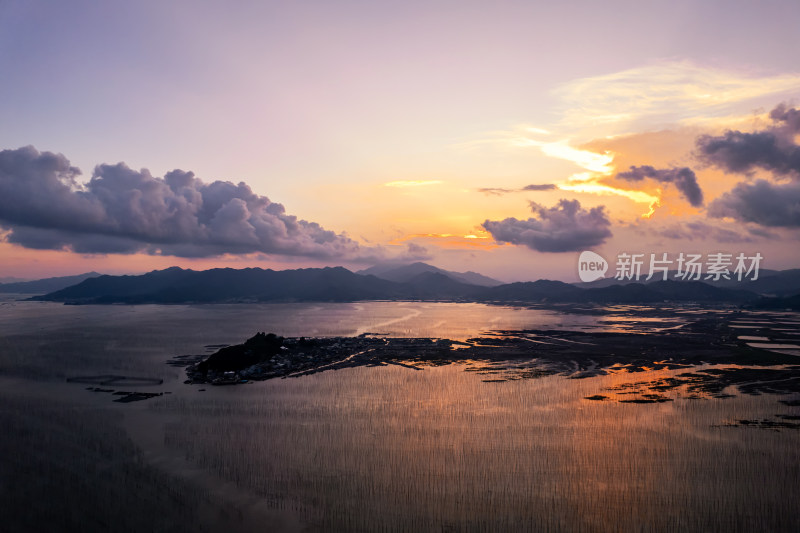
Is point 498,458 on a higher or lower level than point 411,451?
higher

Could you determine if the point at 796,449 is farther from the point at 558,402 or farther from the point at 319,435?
the point at 319,435

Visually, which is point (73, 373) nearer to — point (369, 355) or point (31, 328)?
point (369, 355)

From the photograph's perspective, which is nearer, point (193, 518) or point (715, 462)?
point (193, 518)

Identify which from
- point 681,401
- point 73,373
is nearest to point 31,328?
point 73,373

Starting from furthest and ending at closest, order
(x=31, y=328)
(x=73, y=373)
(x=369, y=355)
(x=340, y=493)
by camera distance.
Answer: (x=31, y=328) → (x=369, y=355) → (x=73, y=373) → (x=340, y=493)

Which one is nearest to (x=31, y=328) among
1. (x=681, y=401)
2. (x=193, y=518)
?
(x=193, y=518)

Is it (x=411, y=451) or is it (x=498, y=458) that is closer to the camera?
(x=498, y=458)

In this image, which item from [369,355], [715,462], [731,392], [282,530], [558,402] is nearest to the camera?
[282,530]
